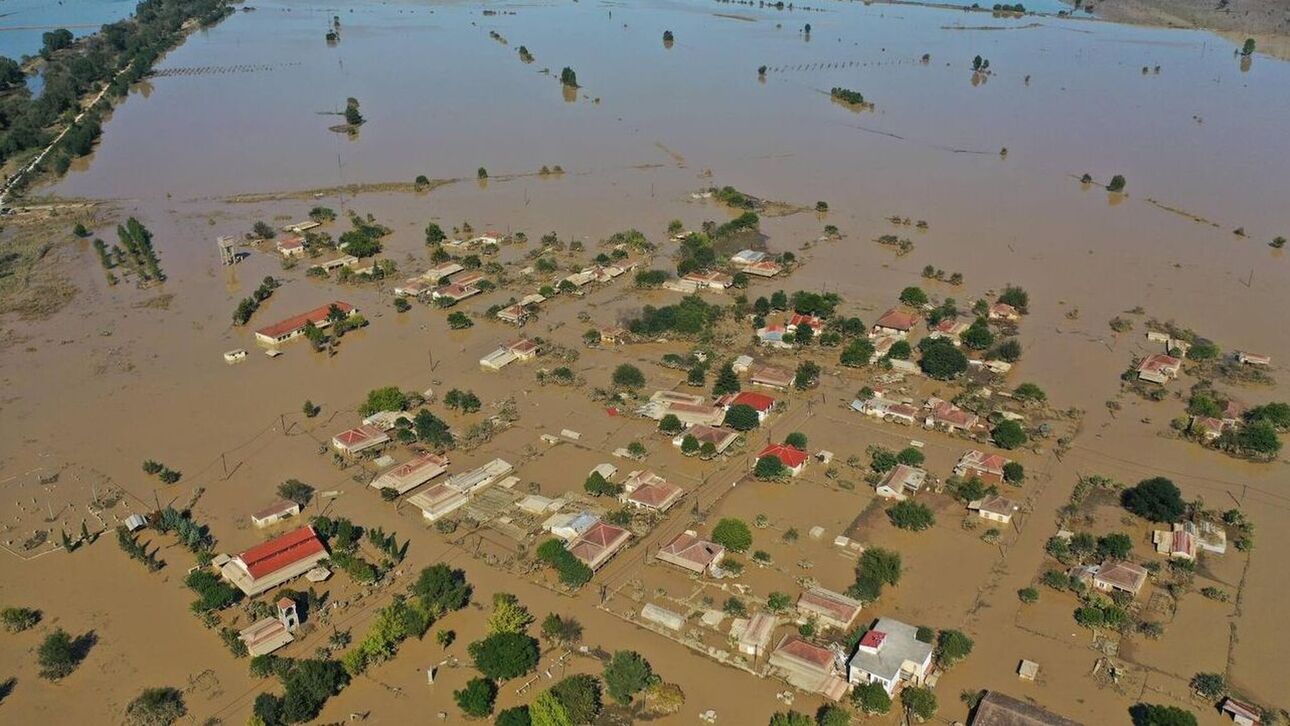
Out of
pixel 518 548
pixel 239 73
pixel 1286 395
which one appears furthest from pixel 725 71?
pixel 518 548

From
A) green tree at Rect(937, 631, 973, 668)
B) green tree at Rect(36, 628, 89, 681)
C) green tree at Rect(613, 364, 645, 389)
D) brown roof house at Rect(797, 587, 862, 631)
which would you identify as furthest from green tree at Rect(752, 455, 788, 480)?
green tree at Rect(36, 628, 89, 681)

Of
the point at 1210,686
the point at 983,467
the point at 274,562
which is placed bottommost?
the point at 1210,686

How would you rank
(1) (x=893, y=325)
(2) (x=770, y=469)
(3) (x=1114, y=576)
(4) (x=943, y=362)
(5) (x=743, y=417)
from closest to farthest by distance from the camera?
(3) (x=1114, y=576)
(2) (x=770, y=469)
(5) (x=743, y=417)
(4) (x=943, y=362)
(1) (x=893, y=325)

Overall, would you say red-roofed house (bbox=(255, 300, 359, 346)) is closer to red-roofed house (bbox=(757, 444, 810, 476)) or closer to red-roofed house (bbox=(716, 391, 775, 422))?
red-roofed house (bbox=(716, 391, 775, 422))

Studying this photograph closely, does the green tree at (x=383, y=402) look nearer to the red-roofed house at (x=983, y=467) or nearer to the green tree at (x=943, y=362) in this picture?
the red-roofed house at (x=983, y=467)

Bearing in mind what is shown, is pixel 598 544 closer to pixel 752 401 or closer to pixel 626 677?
pixel 626 677

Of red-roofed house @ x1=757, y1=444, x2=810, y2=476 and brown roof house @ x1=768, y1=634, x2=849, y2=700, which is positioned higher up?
red-roofed house @ x1=757, y1=444, x2=810, y2=476

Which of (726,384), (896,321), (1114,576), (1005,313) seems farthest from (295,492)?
(1005,313)
